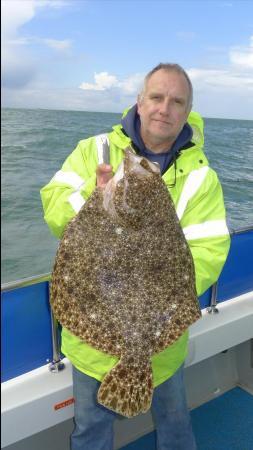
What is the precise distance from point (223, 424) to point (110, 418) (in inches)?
59.0

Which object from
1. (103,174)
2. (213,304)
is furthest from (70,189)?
(213,304)

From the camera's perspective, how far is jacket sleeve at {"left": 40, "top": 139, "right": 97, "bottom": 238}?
185cm

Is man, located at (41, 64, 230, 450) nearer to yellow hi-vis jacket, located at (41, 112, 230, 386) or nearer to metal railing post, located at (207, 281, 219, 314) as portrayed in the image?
yellow hi-vis jacket, located at (41, 112, 230, 386)

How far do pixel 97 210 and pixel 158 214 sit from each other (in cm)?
25

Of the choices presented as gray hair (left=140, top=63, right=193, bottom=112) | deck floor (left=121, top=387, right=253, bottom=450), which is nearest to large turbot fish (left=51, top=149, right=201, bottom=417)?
gray hair (left=140, top=63, right=193, bottom=112)

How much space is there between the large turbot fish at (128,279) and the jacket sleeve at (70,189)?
96mm

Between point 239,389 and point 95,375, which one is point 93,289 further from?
point 239,389

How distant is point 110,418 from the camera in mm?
2234

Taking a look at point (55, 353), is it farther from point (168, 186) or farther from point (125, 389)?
point (168, 186)

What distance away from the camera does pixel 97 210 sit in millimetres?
1746

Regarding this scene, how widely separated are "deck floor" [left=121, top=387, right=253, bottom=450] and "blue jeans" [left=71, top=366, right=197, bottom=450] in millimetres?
748

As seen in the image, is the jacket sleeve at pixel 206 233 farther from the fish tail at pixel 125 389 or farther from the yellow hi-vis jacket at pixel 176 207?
the fish tail at pixel 125 389

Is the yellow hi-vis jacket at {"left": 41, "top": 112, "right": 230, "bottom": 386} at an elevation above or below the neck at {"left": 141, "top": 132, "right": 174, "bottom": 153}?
below

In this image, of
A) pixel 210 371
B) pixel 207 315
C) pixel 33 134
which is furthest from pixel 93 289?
pixel 33 134
